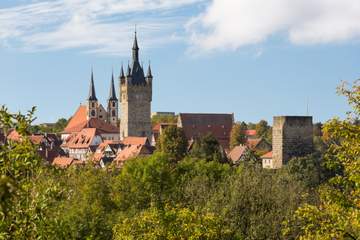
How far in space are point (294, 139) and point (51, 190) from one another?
5918 centimetres

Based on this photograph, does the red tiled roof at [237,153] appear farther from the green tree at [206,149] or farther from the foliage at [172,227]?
the foliage at [172,227]

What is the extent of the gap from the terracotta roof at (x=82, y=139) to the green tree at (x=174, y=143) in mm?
38452

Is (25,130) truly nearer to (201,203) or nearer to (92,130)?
(201,203)

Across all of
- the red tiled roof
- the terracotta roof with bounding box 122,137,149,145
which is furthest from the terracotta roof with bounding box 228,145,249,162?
the terracotta roof with bounding box 122,137,149,145

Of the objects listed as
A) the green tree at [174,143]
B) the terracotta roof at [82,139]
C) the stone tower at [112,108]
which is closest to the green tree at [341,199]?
the green tree at [174,143]

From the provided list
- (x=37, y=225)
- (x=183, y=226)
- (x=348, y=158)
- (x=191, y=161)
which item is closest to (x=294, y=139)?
(x=191, y=161)

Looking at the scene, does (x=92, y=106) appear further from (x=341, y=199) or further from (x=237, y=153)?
(x=341, y=199)

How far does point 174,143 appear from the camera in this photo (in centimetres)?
7500

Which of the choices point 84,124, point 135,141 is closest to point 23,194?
point 135,141

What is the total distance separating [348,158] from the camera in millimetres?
11945

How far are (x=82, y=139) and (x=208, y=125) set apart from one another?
21815 mm

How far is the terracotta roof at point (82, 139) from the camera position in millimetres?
115062

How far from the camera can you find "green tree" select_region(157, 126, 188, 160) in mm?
74500

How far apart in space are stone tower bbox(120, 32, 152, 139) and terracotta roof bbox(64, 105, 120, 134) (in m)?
9.02
